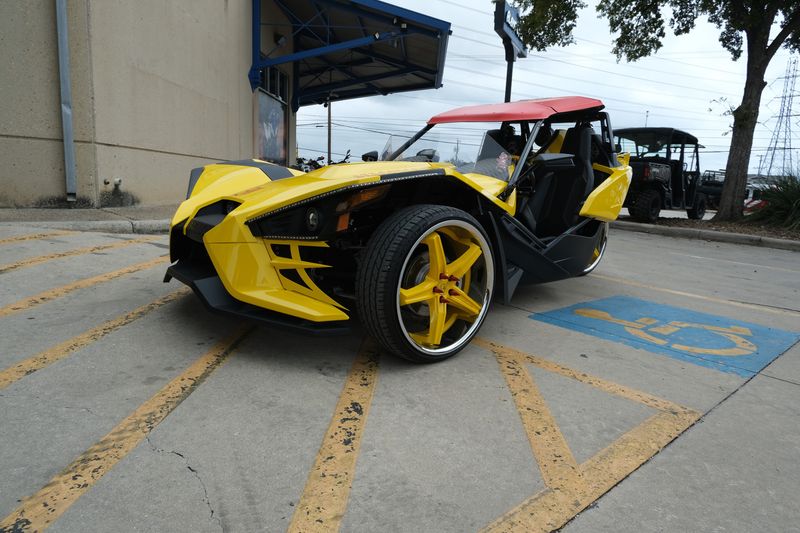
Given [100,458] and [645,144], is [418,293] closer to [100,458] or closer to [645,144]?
[100,458]

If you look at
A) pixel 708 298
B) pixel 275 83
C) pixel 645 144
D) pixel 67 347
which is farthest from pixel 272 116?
pixel 67 347

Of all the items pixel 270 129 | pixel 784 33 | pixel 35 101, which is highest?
pixel 784 33

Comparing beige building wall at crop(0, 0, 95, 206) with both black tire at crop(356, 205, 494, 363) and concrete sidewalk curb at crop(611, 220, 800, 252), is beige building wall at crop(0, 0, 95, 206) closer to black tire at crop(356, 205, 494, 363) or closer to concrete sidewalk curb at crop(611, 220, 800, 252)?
black tire at crop(356, 205, 494, 363)

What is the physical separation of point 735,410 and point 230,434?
7.16 ft

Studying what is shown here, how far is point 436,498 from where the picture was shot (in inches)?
60.7

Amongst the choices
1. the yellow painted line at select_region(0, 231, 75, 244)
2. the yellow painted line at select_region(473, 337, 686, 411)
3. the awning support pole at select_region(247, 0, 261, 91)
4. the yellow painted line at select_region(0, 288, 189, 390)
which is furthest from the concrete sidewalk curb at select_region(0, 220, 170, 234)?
the awning support pole at select_region(247, 0, 261, 91)

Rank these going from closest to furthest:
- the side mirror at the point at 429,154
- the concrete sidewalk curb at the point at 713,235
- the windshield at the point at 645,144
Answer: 1. the side mirror at the point at 429,154
2. the concrete sidewalk curb at the point at 713,235
3. the windshield at the point at 645,144

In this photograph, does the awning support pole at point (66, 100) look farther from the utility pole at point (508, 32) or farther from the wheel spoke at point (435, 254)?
the utility pole at point (508, 32)

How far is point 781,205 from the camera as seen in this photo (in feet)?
36.0

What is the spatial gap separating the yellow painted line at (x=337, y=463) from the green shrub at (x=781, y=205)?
11883mm

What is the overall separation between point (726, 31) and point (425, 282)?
12994 mm

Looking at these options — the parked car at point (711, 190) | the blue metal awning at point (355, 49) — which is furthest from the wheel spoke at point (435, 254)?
the parked car at point (711, 190)

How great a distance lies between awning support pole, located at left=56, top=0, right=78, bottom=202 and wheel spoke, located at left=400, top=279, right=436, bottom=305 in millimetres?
5868

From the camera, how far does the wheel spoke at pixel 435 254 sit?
2492mm
